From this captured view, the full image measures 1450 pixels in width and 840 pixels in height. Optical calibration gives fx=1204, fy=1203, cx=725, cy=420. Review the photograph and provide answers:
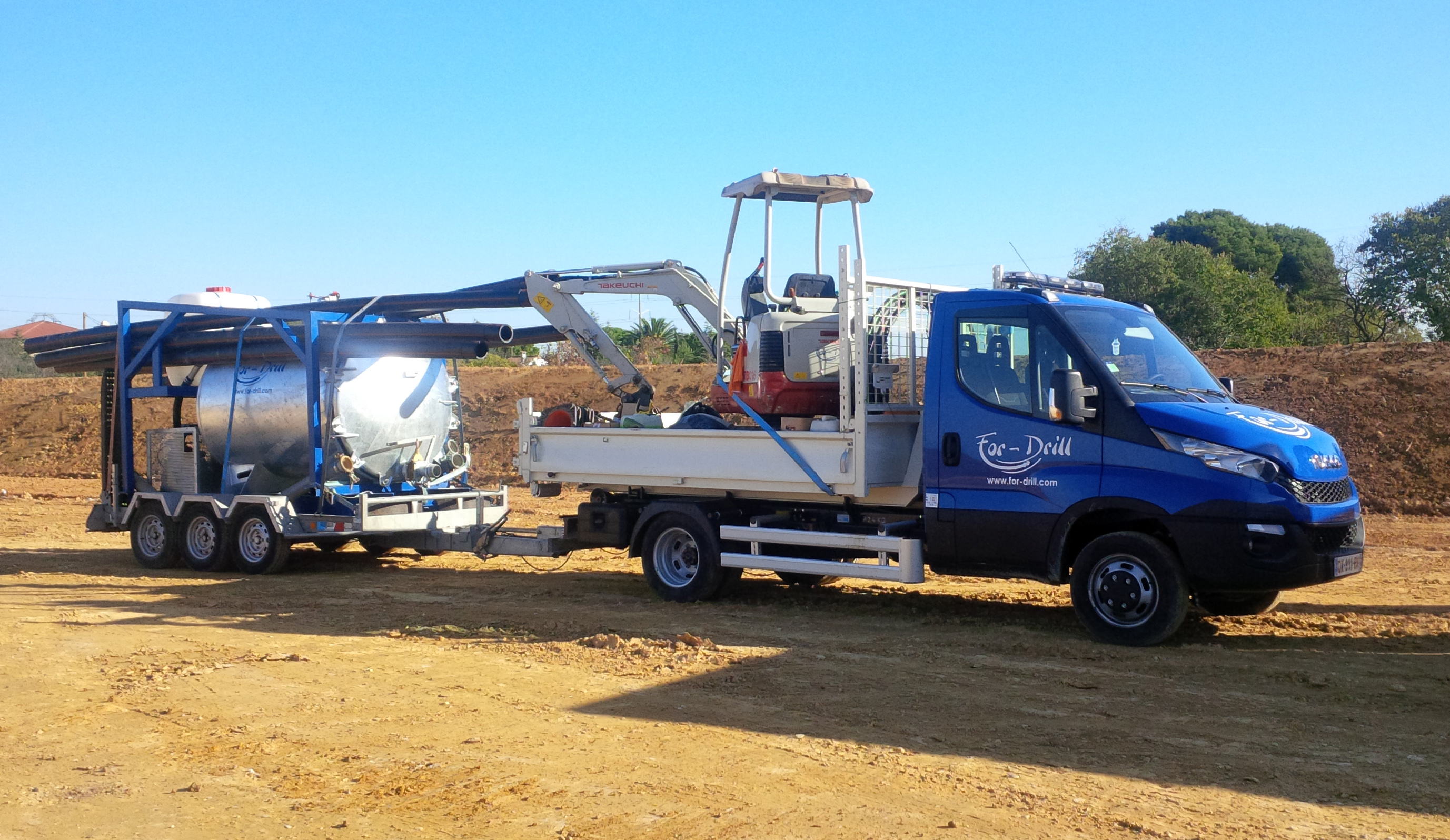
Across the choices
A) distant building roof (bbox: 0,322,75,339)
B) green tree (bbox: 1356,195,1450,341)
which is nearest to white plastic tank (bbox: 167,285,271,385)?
green tree (bbox: 1356,195,1450,341)

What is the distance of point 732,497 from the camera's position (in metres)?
11.2

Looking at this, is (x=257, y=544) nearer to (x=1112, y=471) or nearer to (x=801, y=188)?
(x=801, y=188)

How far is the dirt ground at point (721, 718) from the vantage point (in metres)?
5.42

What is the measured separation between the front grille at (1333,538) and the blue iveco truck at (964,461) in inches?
0.6

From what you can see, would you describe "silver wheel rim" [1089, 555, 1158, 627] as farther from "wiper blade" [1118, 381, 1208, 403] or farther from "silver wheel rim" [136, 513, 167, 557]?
"silver wheel rim" [136, 513, 167, 557]

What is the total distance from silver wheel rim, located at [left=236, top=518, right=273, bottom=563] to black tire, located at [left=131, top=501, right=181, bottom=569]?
3.43ft

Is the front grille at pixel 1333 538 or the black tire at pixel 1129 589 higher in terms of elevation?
the front grille at pixel 1333 538

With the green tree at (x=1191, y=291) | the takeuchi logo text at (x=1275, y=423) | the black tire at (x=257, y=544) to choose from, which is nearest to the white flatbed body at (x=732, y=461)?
the takeuchi logo text at (x=1275, y=423)

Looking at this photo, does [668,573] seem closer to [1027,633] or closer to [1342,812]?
[1027,633]

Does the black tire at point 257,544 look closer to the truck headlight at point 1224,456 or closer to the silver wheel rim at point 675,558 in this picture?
the silver wheel rim at point 675,558

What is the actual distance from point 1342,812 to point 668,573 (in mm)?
7087

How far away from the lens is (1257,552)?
8.26m

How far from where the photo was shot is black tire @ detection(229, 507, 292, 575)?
14.0m

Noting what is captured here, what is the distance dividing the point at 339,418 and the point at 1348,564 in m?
10.5
